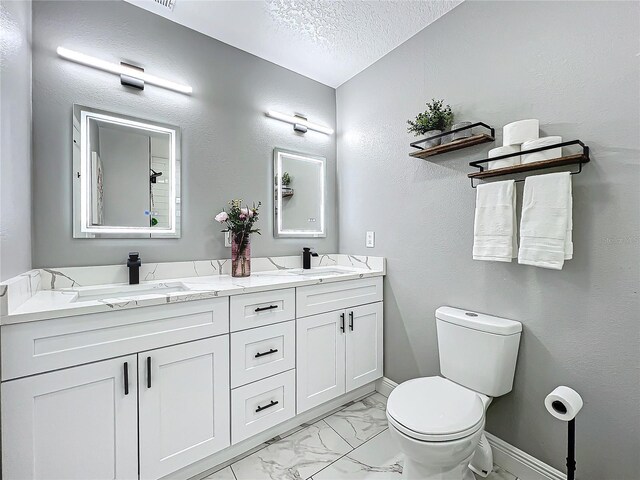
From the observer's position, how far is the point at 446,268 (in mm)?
1772

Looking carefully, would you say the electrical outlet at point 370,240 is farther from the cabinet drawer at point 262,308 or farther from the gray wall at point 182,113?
the cabinet drawer at point 262,308

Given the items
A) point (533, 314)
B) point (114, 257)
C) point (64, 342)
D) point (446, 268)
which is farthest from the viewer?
point (446, 268)

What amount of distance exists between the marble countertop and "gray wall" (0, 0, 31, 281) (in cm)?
16

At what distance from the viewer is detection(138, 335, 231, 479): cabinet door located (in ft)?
4.06

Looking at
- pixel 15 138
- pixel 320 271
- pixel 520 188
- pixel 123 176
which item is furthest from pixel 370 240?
pixel 15 138

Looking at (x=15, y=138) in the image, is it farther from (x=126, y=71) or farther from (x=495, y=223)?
(x=495, y=223)

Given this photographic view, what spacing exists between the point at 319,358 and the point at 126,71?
78.2 inches

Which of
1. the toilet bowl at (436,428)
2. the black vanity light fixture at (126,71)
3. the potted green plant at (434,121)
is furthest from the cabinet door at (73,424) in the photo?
the potted green plant at (434,121)

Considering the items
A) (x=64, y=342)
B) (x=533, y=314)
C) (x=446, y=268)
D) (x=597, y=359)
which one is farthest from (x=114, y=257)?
(x=597, y=359)

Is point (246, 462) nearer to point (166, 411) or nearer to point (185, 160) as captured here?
point (166, 411)

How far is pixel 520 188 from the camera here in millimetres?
1423

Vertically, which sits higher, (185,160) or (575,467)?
(185,160)

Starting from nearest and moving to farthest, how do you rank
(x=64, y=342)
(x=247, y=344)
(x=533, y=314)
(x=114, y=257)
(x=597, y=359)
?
1. (x=64, y=342)
2. (x=597, y=359)
3. (x=533, y=314)
4. (x=247, y=344)
5. (x=114, y=257)

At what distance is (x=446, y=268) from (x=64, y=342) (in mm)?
1845
